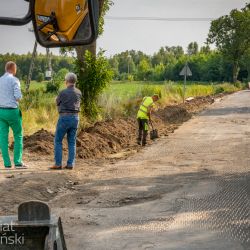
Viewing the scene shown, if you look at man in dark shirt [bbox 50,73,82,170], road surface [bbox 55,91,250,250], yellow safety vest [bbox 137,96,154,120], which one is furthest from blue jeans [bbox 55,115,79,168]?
yellow safety vest [bbox 137,96,154,120]

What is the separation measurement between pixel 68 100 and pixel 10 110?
114cm

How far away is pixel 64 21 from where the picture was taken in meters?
2.37

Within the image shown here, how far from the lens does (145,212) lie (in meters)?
7.96

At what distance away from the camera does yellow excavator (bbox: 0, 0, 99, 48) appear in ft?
7.55

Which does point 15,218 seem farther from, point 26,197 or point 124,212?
point 26,197

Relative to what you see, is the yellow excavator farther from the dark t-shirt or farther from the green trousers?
the dark t-shirt

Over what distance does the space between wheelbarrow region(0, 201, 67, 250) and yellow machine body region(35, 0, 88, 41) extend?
37.9 inches

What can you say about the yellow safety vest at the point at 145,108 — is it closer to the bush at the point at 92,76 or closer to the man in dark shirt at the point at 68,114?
the bush at the point at 92,76

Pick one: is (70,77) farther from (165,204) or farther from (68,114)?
(165,204)

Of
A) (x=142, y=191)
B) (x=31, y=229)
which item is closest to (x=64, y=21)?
(x=31, y=229)

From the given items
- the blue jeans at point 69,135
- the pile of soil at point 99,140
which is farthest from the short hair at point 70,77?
the pile of soil at point 99,140

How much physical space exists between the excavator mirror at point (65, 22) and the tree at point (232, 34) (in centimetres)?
7768

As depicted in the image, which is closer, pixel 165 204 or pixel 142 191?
pixel 165 204

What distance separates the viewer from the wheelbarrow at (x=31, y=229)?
3008 mm
